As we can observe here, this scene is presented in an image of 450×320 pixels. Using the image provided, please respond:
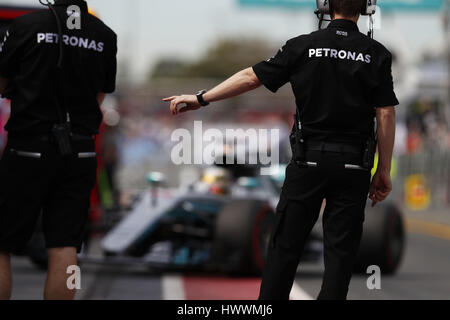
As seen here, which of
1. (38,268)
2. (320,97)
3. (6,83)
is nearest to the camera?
(320,97)

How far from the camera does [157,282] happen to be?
991 cm

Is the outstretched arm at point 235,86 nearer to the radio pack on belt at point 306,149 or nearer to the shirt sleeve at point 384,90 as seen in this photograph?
the radio pack on belt at point 306,149

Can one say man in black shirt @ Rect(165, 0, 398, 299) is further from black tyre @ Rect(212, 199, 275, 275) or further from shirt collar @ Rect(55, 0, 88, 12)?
black tyre @ Rect(212, 199, 275, 275)

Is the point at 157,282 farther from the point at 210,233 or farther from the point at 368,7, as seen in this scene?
the point at 368,7

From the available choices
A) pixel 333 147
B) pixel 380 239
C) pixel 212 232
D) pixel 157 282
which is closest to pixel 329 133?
pixel 333 147

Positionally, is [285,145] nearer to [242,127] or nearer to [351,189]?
[242,127]

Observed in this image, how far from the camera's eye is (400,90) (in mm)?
40094

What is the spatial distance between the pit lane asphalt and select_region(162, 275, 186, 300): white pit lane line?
0.04 meters

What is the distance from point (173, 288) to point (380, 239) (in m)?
2.39

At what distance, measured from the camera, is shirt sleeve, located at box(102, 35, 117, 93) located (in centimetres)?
582

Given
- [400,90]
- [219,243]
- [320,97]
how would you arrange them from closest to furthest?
[320,97]
[219,243]
[400,90]

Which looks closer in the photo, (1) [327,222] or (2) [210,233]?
(1) [327,222]

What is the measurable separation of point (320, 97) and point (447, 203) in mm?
23519
